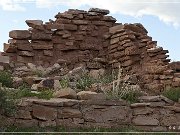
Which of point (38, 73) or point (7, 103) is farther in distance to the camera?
point (38, 73)

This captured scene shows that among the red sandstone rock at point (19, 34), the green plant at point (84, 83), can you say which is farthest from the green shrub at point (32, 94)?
the red sandstone rock at point (19, 34)

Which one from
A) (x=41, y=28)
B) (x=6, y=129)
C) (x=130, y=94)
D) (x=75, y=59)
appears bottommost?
(x=6, y=129)

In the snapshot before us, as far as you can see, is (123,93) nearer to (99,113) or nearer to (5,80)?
(99,113)

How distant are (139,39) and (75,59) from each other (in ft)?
8.68

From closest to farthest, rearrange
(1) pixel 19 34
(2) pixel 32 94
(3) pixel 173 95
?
(2) pixel 32 94, (3) pixel 173 95, (1) pixel 19 34

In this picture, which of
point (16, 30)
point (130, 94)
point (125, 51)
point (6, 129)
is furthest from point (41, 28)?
point (6, 129)

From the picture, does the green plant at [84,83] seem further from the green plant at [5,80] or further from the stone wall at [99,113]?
the green plant at [5,80]

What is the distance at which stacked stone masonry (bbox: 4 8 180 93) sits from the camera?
15.8 metres

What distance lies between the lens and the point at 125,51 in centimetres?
1647

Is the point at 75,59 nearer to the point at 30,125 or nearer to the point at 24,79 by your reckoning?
the point at 24,79

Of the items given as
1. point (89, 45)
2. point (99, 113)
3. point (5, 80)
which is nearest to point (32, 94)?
point (5, 80)

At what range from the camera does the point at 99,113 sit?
10.8 metres

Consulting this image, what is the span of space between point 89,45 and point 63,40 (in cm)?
111

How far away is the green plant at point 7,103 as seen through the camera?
9156 millimetres
